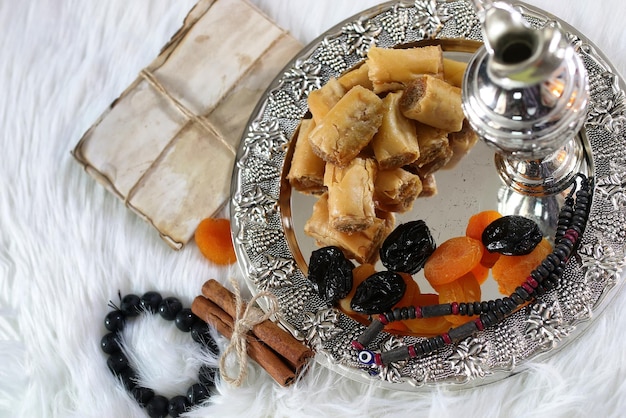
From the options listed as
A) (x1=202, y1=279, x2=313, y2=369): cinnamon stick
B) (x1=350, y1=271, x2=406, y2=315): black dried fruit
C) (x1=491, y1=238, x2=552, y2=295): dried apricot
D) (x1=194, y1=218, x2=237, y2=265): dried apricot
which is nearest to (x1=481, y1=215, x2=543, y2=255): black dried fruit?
(x1=491, y1=238, x2=552, y2=295): dried apricot

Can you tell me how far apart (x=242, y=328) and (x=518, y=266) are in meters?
0.44

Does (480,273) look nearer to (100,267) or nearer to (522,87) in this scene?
(522,87)

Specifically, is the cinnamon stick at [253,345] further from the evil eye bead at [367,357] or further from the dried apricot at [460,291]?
the dried apricot at [460,291]

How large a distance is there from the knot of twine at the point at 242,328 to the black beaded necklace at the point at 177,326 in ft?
0.26

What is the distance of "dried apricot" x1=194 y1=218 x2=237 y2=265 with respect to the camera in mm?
1234

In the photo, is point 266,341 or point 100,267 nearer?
point 266,341

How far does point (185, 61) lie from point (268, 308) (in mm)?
524

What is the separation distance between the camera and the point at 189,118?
1303mm

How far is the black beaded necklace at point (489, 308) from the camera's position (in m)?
1.00

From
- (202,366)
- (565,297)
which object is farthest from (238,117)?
(565,297)

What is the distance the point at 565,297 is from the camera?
101cm

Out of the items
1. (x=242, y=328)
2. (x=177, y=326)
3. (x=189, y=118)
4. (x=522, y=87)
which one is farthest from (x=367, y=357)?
(x=189, y=118)

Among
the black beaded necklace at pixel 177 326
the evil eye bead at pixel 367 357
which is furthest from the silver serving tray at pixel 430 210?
the black beaded necklace at pixel 177 326

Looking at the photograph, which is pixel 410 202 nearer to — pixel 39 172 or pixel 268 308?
pixel 268 308
